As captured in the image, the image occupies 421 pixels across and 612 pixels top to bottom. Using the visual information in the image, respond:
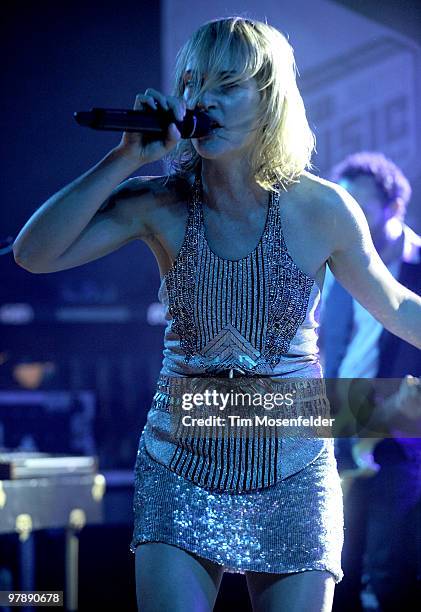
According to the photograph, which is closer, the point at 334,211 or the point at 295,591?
the point at 295,591

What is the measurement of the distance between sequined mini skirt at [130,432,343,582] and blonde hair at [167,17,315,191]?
552mm

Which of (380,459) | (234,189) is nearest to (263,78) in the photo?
(234,189)

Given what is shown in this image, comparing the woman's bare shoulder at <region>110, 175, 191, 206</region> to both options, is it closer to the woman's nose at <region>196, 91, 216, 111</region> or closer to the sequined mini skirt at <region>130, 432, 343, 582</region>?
the woman's nose at <region>196, 91, 216, 111</region>

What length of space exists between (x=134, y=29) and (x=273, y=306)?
3.68 m

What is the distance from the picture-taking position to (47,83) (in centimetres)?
511

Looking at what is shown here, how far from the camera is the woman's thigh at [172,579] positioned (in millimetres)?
1597

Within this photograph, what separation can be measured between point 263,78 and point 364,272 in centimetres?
40

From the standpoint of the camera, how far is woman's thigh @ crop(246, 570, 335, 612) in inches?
64.3

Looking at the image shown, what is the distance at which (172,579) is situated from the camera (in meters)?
1.61

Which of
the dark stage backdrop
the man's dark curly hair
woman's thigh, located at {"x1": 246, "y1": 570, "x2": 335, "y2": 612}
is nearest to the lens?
woman's thigh, located at {"x1": 246, "y1": 570, "x2": 335, "y2": 612}

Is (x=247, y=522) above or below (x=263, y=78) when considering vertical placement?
below

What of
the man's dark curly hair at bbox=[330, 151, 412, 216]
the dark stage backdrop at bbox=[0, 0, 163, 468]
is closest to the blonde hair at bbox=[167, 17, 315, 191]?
the man's dark curly hair at bbox=[330, 151, 412, 216]

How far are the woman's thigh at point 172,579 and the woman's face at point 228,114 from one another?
693 millimetres

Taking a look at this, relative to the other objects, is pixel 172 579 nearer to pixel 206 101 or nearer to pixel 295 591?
pixel 295 591
